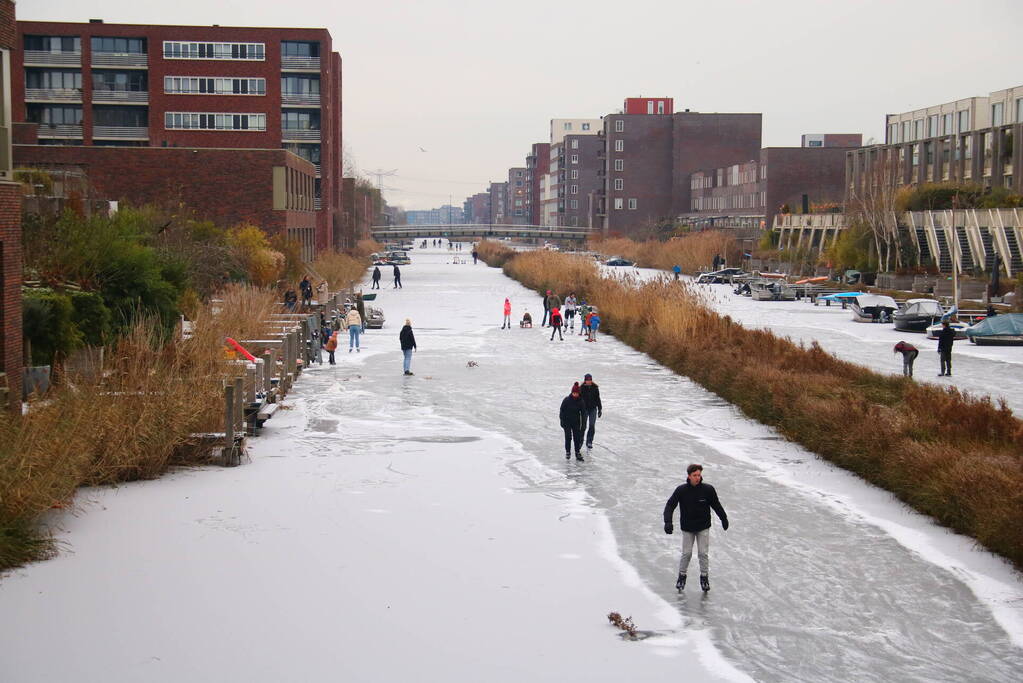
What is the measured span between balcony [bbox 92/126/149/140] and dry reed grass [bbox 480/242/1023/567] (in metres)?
56.6

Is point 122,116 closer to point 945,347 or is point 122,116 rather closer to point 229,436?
point 945,347

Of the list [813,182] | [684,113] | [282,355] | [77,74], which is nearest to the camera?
[282,355]

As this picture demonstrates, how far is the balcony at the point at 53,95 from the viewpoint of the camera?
81.4 meters

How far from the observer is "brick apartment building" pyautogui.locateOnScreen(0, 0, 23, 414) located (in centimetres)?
1811

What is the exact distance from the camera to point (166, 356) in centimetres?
2061

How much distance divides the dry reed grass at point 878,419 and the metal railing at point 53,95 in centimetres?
5957

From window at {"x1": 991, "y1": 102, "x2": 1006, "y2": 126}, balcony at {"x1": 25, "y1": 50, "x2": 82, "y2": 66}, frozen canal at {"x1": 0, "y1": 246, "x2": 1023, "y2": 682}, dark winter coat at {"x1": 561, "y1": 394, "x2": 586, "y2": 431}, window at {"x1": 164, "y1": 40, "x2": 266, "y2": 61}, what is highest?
window at {"x1": 164, "y1": 40, "x2": 266, "y2": 61}

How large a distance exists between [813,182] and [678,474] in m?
108

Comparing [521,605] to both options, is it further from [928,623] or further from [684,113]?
[684,113]

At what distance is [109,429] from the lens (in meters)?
16.8

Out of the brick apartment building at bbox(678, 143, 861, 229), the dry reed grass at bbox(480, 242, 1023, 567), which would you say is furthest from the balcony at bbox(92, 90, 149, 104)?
the brick apartment building at bbox(678, 143, 861, 229)

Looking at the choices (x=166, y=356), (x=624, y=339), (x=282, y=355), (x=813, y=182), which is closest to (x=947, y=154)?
(x=813, y=182)

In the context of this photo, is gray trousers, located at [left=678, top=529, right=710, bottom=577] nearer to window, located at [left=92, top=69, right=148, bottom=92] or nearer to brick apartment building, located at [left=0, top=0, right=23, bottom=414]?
brick apartment building, located at [left=0, top=0, right=23, bottom=414]

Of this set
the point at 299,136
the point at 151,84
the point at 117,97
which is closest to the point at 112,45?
the point at 117,97
